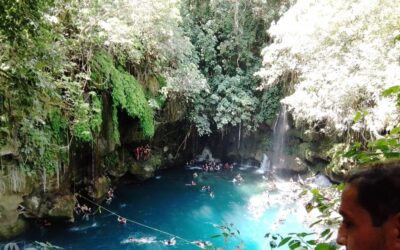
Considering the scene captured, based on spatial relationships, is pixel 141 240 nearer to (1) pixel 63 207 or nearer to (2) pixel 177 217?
(2) pixel 177 217

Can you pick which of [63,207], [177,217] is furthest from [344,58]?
[63,207]

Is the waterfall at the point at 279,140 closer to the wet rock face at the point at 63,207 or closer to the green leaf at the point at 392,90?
the wet rock face at the point at 63,207

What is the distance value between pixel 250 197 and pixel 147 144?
3944mm

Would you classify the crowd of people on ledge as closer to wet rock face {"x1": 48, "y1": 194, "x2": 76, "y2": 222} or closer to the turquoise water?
the turquoise water

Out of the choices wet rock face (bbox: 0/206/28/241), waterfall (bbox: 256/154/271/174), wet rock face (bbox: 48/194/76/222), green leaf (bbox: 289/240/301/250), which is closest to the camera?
green leaf (bbox: 289/240/301/250)

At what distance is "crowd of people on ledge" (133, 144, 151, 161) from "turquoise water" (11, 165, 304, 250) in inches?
37.0

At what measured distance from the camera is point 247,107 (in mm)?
12664

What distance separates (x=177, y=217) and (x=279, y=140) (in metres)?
5.87

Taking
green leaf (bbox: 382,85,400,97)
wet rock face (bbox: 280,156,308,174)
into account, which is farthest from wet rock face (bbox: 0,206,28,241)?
wet rock face (bbox: 280,156,308,174)

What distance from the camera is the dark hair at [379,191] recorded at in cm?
72

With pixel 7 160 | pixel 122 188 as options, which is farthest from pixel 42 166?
pixel 122 188

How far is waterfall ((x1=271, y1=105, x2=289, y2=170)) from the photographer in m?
13.2

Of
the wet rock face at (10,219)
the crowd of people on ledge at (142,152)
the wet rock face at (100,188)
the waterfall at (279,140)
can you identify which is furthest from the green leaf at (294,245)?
the waterfall at (279,140)

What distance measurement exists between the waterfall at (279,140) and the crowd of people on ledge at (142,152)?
5117 millimetres
